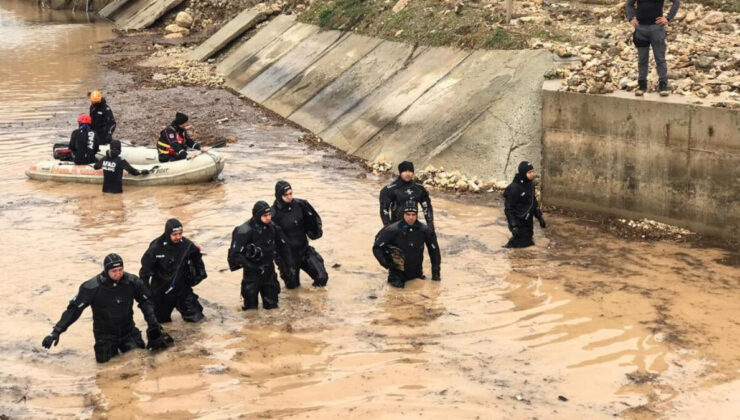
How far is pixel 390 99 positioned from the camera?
68.8 feet

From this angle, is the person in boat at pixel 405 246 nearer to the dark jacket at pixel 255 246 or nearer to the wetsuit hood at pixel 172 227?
the dark jacket at pixel 255 246

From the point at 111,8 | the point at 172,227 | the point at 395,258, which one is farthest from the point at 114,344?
the point at 111,8

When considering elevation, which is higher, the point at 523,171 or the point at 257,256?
the point at 523,171

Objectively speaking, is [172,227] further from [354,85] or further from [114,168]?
[354,85]

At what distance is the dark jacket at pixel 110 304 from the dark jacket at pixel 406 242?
10.2 feet

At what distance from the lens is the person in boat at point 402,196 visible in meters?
12.7

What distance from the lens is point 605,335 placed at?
10.6 metres

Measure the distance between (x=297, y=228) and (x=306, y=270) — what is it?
618mm

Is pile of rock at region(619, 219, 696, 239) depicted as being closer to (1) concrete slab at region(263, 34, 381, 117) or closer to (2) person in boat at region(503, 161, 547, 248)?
(2) person in boat at region(503, 161, 547, 248)

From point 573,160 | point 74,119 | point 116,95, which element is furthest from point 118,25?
point 573,160

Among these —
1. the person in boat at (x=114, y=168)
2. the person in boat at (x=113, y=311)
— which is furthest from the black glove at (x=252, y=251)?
the person in boat at (x=114, y=168)

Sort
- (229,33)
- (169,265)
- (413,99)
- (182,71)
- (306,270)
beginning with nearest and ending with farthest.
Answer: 1. (169,265)
2. (306,270)
3. (413,99)
4. (182,71)
5. (229,33)

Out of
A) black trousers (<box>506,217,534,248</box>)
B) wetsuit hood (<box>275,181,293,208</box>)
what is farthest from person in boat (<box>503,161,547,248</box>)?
wetsuit hood (<box>275,181,293,208</box>)

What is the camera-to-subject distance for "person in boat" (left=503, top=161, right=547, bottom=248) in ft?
43.8
